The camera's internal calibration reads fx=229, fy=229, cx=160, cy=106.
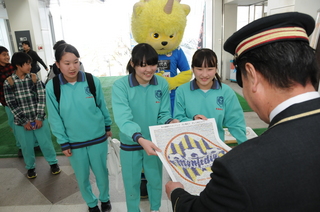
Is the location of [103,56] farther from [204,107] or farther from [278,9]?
[204,107]

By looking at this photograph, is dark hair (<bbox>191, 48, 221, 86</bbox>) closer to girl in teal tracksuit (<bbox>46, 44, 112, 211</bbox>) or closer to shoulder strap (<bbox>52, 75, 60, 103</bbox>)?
girl in teal tracksuit (<bbox>46, 44, 112, 211</bbox>)

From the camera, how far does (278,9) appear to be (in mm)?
4391

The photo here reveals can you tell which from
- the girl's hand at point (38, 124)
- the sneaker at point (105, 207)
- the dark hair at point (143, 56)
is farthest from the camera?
the girl's hand at point (38, 124)

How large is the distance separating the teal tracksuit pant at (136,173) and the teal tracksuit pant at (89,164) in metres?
A: 0.27

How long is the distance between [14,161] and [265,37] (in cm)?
354

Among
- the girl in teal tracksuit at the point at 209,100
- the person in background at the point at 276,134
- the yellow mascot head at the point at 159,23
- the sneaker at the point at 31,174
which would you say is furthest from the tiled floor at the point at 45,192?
the person in background at the point at 276,134

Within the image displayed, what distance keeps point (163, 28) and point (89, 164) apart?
4.82 ft

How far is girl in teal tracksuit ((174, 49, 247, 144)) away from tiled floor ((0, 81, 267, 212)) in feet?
3.25

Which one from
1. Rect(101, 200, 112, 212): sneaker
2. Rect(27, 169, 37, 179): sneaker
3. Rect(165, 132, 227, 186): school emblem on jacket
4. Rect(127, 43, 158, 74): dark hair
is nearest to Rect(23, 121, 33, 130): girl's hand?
Rect(27, 169, 37, 179): sneaker

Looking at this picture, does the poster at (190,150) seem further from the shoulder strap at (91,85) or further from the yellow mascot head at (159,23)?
the yellow mascot head at (159,23)

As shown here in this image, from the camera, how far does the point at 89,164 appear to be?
195cm

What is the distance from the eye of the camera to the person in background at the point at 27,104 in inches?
96.4

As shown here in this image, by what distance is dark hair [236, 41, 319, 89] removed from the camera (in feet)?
2.12

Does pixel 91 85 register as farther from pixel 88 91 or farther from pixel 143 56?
pixel 143 56
